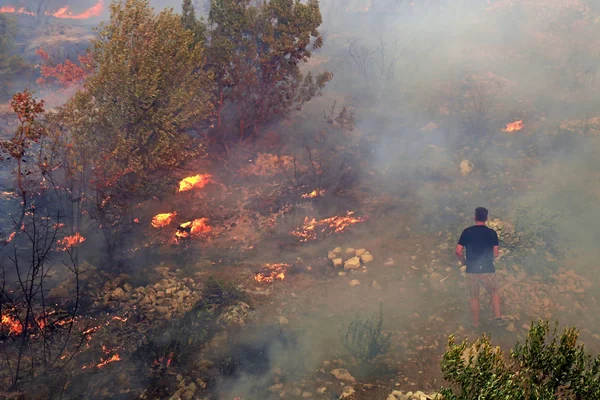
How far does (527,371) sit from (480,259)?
312 centimetres

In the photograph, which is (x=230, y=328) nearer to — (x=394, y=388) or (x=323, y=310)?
(x=323, y=310)

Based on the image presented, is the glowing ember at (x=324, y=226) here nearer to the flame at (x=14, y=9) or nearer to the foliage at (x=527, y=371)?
the foliage at (x=527, y=371)

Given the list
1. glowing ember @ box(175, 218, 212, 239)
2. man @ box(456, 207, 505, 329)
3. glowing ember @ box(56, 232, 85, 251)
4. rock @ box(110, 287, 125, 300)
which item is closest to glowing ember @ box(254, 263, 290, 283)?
glowing ember @ box(175, 218, 212, 239)

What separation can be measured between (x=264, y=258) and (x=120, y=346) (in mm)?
3638

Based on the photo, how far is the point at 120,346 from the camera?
19.5ft

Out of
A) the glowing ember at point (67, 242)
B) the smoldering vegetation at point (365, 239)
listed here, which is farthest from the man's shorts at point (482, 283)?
the glowing ember at point (67, 242)

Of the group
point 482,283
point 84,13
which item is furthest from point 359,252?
point 84,13

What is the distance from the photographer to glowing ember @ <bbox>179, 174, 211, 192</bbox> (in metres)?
11.2

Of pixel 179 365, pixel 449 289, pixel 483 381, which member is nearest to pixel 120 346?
pixel 179 365

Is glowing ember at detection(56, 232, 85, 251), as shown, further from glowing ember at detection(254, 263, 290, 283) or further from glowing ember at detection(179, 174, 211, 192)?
glowing ember at detection(254, 263, 290, 283)

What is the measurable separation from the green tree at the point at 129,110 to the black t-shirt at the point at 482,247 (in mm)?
6780

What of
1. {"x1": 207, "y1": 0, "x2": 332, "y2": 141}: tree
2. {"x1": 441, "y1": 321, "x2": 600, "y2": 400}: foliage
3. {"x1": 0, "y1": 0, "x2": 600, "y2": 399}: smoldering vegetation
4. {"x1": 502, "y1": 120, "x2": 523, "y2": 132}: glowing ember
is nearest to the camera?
{"x1": 441, "y1": 321, "x2": 600, "y2": 400}: foliage

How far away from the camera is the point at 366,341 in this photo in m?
5.88

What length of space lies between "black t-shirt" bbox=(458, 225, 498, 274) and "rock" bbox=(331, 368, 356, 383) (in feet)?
8.86
